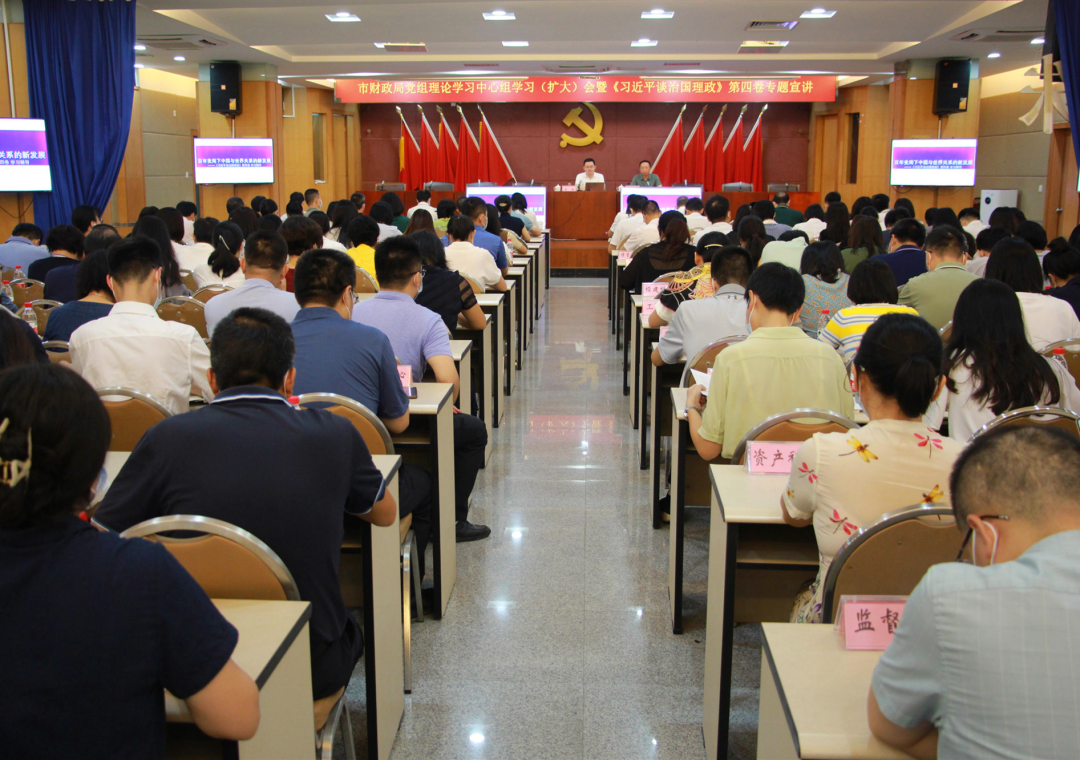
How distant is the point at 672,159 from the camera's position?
14656mm

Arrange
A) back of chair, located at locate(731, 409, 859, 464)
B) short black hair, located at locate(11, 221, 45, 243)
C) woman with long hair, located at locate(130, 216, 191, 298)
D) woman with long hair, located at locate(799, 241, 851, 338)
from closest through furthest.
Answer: back of chair, located at locate(731, 409, 859, 464) < woman with long hair, located at locate(799, 241, 851, 338) < woman with long hair, located at locate(130, 216, 191, 298) < short black hair, located at locate(11, 221, 45, 243)

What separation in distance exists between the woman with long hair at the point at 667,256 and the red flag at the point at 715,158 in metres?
9.48

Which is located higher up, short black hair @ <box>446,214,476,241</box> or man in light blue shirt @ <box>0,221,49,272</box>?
short black hair @ <box>446,214,476,241</box>

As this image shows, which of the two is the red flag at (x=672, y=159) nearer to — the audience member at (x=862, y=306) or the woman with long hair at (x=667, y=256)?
the woman with long hair at (x=667, y=256)

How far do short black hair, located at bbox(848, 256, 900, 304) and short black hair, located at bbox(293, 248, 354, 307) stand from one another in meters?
1.97

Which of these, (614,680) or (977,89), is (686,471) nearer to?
(614,680)

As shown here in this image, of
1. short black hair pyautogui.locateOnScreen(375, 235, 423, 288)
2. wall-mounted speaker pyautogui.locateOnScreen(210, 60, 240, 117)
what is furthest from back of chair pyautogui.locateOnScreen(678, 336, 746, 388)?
wall-mounted speaker pyautogui.locateOnScreen(210, 60, 240, 117)

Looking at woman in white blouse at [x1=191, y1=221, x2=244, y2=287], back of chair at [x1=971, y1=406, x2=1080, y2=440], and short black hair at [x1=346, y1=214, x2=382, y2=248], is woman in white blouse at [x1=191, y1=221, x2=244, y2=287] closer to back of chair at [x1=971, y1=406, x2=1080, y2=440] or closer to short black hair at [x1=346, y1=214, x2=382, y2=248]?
short black hair at [x1=346, y1=214, x2=382, y2=248]

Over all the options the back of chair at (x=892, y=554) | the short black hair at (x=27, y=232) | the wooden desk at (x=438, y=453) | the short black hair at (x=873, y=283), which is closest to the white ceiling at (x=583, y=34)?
the short black hair at (x=27, y=232)

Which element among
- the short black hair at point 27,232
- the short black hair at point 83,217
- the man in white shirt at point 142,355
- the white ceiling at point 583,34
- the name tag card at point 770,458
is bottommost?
the name tag card at point 770,458

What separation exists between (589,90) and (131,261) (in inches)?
451

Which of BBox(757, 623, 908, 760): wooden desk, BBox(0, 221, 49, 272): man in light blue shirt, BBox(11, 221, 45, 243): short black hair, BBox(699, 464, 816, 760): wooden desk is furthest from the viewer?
BBox(11, 221, 45, 243): short black hair

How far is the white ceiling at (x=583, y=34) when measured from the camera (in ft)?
26.9

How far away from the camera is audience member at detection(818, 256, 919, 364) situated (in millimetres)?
3248
